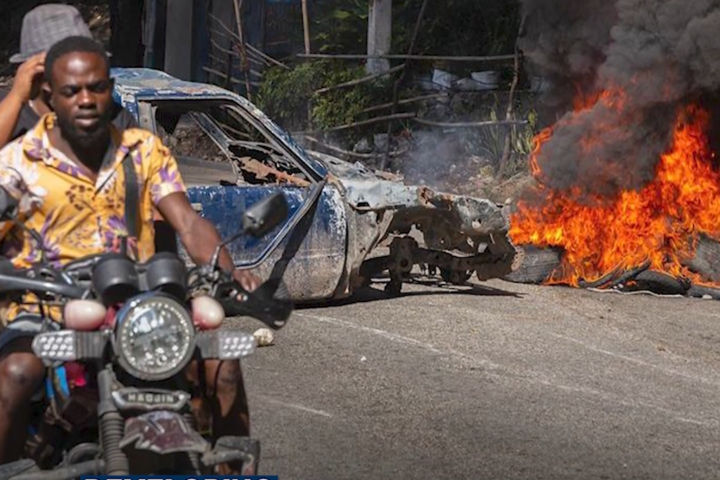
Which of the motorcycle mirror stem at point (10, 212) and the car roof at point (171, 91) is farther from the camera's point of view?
the car roof at point (171, 91)

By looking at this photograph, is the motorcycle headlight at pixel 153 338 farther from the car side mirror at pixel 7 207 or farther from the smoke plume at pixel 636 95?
the smoke plume at pixel 636 95

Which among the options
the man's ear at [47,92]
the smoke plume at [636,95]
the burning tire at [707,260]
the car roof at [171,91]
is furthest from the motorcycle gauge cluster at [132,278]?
the smoke plume at [636,95]

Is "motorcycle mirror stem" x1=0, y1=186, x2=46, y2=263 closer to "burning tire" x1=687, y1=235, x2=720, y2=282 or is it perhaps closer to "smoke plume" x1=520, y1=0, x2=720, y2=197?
"burning tire" x1=687, y1=235, x2=720, y2=282

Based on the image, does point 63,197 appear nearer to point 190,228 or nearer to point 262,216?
point 190,228

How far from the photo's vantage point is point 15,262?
14.7 feet

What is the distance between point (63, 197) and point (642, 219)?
906 centimetres

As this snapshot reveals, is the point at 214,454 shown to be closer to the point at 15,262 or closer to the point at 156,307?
the point at 156,307

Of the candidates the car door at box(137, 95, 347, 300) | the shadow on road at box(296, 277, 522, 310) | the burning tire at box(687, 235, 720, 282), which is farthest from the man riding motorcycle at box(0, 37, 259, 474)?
the burning tire at box(687, 235, 720, 282)

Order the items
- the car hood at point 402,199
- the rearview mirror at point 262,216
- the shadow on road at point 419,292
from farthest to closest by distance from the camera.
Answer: the shadow on road at point 419,292 → the car hood at point 402,199 → the rearview mirror at point 262,216

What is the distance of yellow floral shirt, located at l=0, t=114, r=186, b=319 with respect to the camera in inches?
175

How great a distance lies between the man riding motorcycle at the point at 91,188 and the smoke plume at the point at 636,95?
9011 millimetres

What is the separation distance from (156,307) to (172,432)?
32cm

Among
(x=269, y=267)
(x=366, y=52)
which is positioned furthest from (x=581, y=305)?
(x=366, y=52)

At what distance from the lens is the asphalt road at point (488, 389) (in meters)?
6.51
